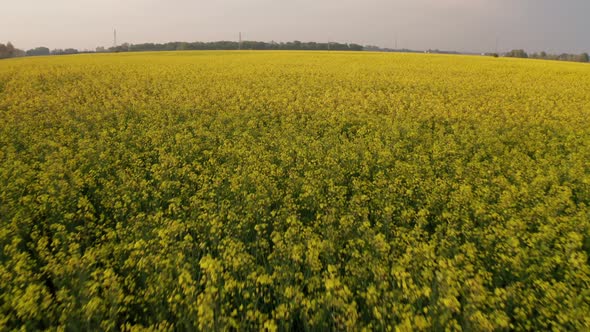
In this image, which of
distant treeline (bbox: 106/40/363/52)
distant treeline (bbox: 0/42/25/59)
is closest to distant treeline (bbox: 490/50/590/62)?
distant treeline (bbox: 106/40/363/52)

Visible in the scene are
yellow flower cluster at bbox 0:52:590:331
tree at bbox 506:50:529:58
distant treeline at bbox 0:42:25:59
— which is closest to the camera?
yellow flower cluster at bbox 0:52:590:331

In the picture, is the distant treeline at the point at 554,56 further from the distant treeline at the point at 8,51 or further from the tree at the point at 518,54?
the distant treeline at the point at 8,51

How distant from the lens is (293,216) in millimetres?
3793

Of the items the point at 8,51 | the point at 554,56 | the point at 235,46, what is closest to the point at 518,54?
the point at 554,56

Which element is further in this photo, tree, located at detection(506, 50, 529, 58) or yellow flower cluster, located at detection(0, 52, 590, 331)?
tree, located at detection(506, 50, 529, 58)

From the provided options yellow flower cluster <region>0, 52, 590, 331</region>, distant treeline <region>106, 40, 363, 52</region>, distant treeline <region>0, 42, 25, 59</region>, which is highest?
distant treeline <region>106, 40, 363, 52</region>

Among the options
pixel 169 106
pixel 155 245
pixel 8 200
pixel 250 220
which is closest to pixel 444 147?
pixel 250 220

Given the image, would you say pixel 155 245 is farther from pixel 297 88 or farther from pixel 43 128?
pixel 297 88

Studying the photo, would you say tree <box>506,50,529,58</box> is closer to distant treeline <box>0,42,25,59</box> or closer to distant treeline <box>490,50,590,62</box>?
distant treeline <box>490,50,590,62</box>

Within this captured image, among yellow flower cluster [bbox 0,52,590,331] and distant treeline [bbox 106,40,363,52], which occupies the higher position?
distant treeline [bbox 106,40,363,52]

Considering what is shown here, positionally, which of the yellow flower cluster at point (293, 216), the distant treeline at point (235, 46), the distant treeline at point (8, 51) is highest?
the distant treeline at point (235, 46)

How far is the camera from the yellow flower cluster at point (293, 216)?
2818 millimetres

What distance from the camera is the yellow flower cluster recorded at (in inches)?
111

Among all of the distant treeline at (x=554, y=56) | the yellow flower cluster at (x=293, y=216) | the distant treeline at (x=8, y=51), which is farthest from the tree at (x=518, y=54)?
the distant treeline at (x=8, y=51)
